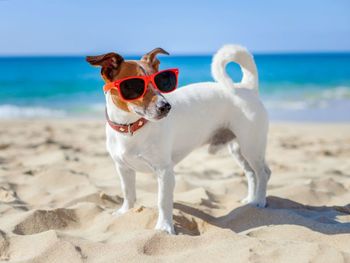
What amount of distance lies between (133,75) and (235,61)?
1.29 m

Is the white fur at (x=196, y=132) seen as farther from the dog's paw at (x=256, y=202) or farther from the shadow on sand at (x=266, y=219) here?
the shadow on sand at (x=266, y=219)

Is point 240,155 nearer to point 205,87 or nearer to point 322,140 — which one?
point 205,87

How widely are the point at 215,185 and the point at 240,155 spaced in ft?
2.21

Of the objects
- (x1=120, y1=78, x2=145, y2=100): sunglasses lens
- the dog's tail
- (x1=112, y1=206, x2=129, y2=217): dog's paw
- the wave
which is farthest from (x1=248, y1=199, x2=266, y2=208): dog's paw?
the wave

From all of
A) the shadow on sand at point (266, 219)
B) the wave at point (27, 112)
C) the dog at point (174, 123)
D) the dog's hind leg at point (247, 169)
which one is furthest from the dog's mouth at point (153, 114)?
the wave at point (27, 112)

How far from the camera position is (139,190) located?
15.1ft

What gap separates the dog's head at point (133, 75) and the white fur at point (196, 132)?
4.5 inches

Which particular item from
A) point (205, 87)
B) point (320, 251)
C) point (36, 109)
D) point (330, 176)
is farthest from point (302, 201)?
point (36, 109)

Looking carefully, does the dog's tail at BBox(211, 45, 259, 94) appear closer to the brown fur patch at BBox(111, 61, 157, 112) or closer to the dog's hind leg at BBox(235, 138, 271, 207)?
the dog's hind leg at BBox(235, 138, 271, 207)

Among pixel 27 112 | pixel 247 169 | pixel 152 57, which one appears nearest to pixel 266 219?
pixel 247 169

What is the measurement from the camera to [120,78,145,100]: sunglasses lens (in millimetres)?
2889

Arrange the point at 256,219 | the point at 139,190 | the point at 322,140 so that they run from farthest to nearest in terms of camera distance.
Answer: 1. the point at 322,140
2. the point at 139,190
3. the point at 256,219

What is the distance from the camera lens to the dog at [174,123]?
3.00m

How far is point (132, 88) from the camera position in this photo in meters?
2.89
